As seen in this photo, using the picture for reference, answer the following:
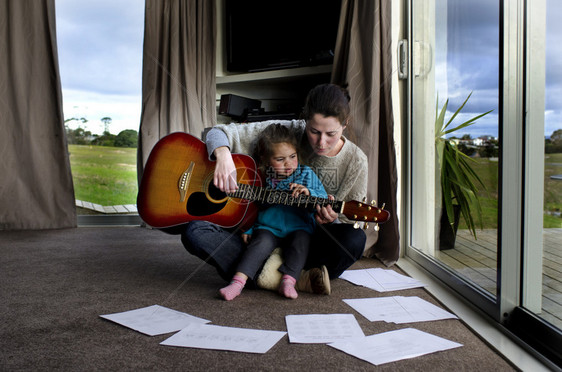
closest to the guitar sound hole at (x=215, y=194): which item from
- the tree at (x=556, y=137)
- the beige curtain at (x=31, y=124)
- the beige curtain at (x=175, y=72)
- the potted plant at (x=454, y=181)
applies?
the potted plant at (x=454, y=181)

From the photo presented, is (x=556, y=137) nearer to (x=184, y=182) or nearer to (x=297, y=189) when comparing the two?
(x=297, y=189)

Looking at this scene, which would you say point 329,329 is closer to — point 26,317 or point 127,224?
point 26,317

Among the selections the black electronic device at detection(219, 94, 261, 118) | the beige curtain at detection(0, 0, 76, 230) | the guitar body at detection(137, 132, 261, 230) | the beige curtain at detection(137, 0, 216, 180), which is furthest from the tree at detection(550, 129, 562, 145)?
the beige curtain at detection(0, 0, 76, 230)

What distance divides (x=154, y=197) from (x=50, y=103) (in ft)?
6.35

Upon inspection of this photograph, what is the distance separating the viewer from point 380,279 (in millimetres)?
1768

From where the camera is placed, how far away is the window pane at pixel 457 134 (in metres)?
1.38

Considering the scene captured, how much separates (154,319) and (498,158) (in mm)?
1129

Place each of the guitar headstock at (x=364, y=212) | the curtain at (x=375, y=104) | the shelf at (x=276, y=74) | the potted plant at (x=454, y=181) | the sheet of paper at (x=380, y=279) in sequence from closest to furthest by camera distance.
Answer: the guitar headstock at (x=364, y=212) → the potted plant at (x=454, y=181) → the sheet of paper at (x=380, y=279) → the curtain at (x=375, y=104) → the shelf at (x=276, y=74)

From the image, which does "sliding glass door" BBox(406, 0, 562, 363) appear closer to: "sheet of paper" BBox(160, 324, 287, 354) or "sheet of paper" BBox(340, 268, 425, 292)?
"sheet of paper" BBox(340, 268, 425, 292)

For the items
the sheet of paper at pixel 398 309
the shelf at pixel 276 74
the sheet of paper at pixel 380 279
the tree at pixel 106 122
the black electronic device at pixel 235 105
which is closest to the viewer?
the sheet of paper at pixel 398 309

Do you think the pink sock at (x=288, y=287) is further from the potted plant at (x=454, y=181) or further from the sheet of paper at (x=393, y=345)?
the potted plant at (x=454, y=181)

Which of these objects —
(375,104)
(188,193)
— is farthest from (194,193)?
(375,104)

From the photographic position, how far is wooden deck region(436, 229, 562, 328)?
3.52 feet

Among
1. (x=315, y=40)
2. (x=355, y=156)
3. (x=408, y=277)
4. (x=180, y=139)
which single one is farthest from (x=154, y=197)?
(x=315, y=40)
